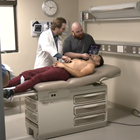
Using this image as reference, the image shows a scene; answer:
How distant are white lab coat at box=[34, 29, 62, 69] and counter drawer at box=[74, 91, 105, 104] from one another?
25.7 inches

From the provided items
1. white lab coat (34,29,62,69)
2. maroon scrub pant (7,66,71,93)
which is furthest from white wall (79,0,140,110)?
maroon scrub pant (7,66,71,93)

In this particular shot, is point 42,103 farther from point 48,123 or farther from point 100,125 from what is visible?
point 100,125

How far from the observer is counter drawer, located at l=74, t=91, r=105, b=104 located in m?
3.26

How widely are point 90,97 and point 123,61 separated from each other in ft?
3.47

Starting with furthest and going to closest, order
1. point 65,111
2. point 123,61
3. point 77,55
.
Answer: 1. point 123,61
2. point 77,55
3. point 65,111

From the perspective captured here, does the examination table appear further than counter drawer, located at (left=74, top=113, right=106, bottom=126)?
No

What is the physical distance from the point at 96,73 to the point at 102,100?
0.41 m

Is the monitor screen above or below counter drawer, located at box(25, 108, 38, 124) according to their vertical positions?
above

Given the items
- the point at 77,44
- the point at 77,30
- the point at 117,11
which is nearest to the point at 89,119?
the point at 77,44

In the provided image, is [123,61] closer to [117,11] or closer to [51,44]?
[117,11]

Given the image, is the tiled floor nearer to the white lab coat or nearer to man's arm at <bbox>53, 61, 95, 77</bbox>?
man's arm at <bbox>53, 61, 95, 77</bbox>

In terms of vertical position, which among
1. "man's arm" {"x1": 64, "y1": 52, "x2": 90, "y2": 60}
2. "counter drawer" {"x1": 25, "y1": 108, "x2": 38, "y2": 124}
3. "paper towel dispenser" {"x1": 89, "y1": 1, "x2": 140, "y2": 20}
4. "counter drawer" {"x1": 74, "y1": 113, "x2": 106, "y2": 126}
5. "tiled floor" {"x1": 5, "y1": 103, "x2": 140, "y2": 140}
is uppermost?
"paper towel dispenser" {"x1": 89, "y1": 1, "x2": 140, "y2": 20}

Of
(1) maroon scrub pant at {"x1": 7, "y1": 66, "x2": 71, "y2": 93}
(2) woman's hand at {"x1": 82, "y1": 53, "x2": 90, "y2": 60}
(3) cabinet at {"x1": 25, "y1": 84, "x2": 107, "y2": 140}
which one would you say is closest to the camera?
(1) maroon scrub pant at {"x1": 7, "y1": 66, "x2": 71, "y2": 93}

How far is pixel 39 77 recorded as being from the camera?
3066 millimetres
